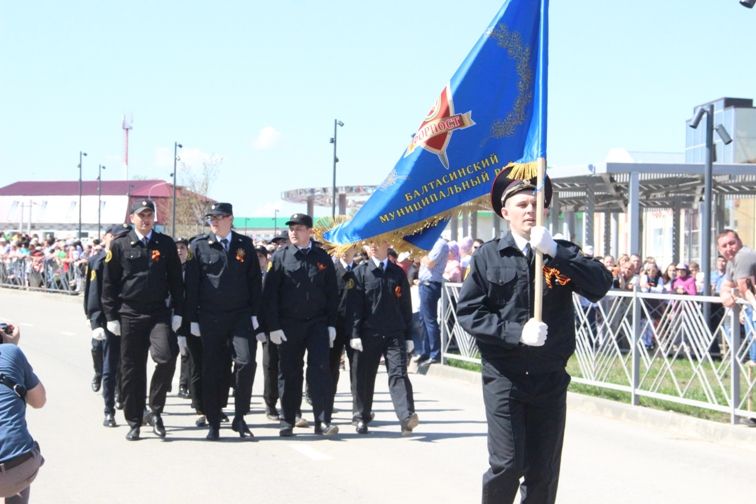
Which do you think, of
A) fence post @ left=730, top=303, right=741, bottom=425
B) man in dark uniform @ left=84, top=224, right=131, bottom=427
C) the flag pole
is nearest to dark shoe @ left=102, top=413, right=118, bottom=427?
man in dark uniform @ left=84, top=224, right=131, bottom=427

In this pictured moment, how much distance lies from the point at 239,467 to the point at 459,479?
1.75 meters

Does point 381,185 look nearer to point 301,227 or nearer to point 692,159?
point 301,227

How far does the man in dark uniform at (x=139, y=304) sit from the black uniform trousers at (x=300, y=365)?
1.03 metres

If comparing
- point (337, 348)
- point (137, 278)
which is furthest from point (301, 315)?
point (137, 278)

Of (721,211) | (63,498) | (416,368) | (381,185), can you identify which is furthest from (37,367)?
(721,211)

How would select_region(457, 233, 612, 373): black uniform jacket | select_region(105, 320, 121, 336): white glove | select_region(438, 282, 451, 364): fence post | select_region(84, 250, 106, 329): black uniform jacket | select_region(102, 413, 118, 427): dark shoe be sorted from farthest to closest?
select_region(438, 282, 451, 364): fence post, select_region(84, 250, 106, 329): black uniform jacket, select_region(102, 413, 118, 427): dark shoe, select_region(105, 320, 121, 336): white glove, select_region(457, 233, 612, 373): black uniform jacket

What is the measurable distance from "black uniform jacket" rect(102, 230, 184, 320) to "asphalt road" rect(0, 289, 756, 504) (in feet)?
4.00

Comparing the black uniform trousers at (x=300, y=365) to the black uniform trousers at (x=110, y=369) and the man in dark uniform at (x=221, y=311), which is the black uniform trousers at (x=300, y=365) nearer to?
the man in dark uniform at (x=221, y=311)

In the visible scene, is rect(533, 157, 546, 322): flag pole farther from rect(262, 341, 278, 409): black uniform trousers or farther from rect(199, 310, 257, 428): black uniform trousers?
rect(262, 341, 278, 409): black uniform trousers

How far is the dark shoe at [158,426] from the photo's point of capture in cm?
1057

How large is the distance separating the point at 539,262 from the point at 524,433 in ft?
2.81

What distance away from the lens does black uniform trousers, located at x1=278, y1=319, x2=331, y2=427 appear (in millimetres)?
10852

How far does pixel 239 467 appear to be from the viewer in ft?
29.9

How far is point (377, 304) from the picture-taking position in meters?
11.2
